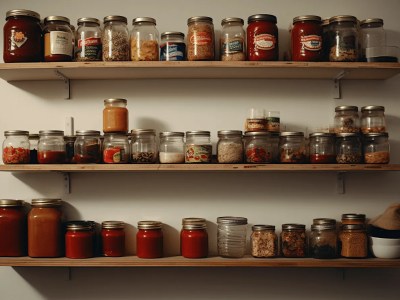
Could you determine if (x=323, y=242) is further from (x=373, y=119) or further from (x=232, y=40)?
(x=232, y=40)

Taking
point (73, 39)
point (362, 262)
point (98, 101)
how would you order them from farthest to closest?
point (98, 101) < point (73, 39) < point (362, 262)

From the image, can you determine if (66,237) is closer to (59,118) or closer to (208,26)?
(59,118)

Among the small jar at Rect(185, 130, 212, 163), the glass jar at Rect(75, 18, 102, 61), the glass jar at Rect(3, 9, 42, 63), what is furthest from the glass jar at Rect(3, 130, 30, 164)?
the small jar at Rect(185, 130, 212, 163)

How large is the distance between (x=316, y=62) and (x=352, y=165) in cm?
49

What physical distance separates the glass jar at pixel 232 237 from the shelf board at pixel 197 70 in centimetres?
72

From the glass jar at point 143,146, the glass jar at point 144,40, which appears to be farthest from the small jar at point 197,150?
the glass jar at point 144,40

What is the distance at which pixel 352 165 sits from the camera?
2135 mm

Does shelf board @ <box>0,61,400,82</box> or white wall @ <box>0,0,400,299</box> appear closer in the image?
shelf board @ <box>0,61,400,82</box>

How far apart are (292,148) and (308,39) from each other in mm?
508

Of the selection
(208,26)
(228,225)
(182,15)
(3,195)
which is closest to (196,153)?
(228,225)

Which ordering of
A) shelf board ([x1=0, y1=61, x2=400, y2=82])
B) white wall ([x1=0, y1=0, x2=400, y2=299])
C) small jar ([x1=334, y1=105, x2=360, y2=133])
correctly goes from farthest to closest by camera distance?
1. white wall ([x1=0, y1=0, x2=400, y2=299])
2. small jar ([x1=334, y1=105, x2=360, y2=133])
3. shelf board ([x1=0, y1=61, x2=400, y2=82])

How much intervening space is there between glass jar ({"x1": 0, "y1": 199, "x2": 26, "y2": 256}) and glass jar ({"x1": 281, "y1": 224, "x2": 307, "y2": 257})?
1235mm

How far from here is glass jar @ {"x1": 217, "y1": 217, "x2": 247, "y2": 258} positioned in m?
2.23

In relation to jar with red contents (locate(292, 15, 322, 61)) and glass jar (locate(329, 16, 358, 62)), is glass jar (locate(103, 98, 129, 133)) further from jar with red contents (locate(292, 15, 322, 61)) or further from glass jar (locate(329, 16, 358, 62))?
glass jar (locate(329, 16, 358, 62))
